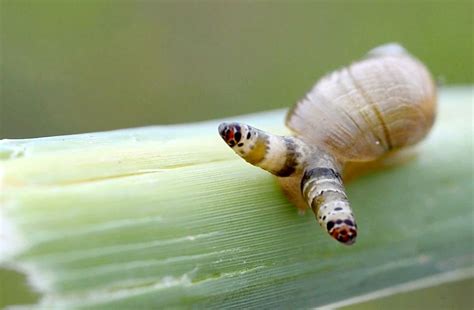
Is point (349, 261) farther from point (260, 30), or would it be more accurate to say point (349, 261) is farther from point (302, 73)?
point (260, 30)

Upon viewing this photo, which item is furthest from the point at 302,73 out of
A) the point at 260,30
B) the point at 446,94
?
the point at 446,94

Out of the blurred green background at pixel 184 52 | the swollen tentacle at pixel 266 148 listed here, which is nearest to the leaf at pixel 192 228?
the swollen tentacle at pixel 266 148

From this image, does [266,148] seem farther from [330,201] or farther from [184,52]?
[184,52]

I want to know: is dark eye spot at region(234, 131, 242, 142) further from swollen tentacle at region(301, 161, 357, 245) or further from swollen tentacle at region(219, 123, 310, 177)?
swollen tentacle at region(301, 161, 357, 245)

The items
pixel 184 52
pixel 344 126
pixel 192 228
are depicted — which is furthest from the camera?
pixel 184 52

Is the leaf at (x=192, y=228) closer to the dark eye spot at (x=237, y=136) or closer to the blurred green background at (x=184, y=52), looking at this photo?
the dark eye spot at (x=237, y=136)

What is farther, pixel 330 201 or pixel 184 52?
pixel 184 52

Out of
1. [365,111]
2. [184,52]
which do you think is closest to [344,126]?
[365,111]
